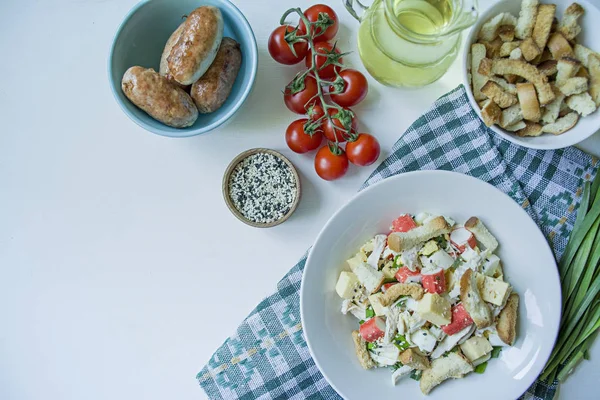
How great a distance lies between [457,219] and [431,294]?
267 mm

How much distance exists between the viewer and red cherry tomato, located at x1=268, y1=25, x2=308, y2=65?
66.6 inches

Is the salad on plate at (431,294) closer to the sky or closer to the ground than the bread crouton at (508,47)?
closer to the ground

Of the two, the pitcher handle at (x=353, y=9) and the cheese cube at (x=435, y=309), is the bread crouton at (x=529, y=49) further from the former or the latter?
the cheese cube at (x=435, y=309)

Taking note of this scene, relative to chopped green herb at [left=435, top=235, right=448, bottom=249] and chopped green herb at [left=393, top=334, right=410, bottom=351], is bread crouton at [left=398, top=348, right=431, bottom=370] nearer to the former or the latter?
chopped green herb at [left=393, top=334, right=410, bottom=351]

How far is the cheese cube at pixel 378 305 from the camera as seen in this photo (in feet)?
5.24

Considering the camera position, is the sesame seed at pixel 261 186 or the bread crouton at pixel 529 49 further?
the sesame seed at pixel 261 186

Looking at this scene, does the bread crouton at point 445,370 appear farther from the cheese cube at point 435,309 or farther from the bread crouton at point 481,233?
the bread crouton at point 481,233

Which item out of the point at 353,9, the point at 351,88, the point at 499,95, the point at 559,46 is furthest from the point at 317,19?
the point at 559,46

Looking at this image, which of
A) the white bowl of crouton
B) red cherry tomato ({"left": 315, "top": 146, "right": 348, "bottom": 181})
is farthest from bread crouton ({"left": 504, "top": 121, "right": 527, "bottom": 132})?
red cherry tomato ({"left": 315, "top": 146, "right": 348, "bottom": 181})

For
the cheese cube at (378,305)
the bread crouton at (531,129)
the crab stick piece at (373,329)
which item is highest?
the bread crouton at (531,129)

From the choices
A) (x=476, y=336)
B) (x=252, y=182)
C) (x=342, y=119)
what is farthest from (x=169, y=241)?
(x=476, y=336)

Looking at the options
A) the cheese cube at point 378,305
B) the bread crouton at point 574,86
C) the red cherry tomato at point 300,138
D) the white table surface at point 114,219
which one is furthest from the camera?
the white table surface at point 114,219

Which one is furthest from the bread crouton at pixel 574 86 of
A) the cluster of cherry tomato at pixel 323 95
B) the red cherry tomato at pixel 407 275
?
the red cherry tomato at pixel 407 275

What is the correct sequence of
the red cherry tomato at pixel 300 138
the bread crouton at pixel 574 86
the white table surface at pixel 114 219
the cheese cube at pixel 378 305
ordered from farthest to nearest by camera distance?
1. the white table surface at pixel 114 219
2. the red cherry tomato at pixel 300 138
3. the cheese cube at pixel 378 305
4. the bread crouton at pixel 574 86
